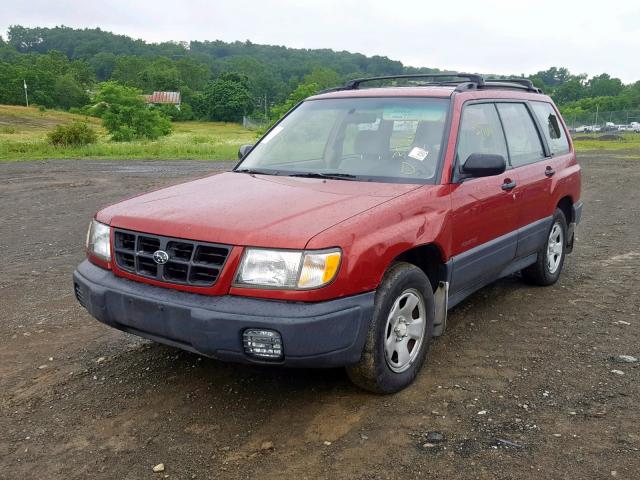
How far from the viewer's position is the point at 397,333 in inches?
142

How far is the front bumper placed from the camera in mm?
3021

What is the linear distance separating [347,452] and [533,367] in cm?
162

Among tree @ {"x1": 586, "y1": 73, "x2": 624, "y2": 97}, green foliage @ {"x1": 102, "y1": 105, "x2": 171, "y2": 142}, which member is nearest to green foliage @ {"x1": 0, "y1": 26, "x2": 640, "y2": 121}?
tree @ {"x1": 586, "y1": 73, "x2": 624, "y2": 97}

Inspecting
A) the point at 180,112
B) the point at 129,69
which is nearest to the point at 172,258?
the point at 180,112

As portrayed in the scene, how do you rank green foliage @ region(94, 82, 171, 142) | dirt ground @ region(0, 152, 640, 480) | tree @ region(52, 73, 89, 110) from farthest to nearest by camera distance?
tree @ region(52, 73, 89, 110), green foliage @ region(94, 82, 171, 142), dirt ground @ region(0, 152, 640, 480)

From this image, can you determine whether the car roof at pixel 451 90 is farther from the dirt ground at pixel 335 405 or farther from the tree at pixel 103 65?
the tree at pixel 103 65

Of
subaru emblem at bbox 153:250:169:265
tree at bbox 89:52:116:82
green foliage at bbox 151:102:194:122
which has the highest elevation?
tree at bbox 89:52:116:82

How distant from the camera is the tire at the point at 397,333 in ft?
11.0

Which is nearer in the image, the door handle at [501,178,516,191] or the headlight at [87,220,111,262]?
the headlight at [87,220,111,262]

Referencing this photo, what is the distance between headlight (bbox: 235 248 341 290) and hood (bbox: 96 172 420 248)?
0.06m

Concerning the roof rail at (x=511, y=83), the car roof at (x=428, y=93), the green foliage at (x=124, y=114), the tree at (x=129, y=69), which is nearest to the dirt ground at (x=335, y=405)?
the car roof at (x=428, y=93)

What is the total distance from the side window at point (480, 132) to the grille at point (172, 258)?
191cm

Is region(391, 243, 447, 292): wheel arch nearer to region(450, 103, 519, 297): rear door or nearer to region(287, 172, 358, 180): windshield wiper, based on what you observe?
region(450, 103, 519, 297): rear door

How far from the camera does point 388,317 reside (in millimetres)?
3439
